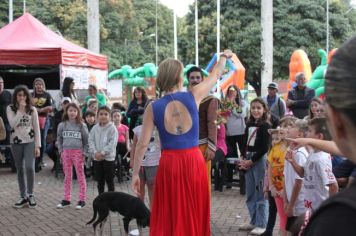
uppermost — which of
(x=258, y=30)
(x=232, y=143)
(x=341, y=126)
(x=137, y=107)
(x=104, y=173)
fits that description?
(x=258, y=30)

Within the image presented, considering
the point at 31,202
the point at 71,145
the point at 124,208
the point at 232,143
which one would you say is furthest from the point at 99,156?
the point at 232,143

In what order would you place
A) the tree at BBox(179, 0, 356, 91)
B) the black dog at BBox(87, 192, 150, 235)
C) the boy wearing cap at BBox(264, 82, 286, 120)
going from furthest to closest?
the tree at BBox(179, 0, 356, 91) → the boy wearing cap at BBox(264, 82, 286, 120) → the black dog at BBox(87, 192, 150, 235)

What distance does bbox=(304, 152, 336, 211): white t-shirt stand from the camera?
397 centimetres

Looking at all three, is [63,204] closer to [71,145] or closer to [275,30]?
[71,145]

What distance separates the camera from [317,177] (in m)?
4.03

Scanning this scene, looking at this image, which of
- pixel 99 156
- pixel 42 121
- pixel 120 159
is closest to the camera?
pixel 99 156

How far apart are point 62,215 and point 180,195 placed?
3.42 meters

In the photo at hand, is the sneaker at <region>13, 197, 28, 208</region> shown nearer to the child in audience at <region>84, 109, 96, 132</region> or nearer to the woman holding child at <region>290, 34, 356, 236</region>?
the child in audience at <region>84, 109, 96, 132</region>

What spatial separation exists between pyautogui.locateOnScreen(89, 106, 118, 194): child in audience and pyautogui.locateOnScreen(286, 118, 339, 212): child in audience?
3.53 m

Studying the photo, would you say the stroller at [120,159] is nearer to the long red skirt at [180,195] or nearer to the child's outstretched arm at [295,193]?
the long red skirt at [180,195]

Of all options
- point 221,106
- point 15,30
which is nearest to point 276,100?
point 221,106

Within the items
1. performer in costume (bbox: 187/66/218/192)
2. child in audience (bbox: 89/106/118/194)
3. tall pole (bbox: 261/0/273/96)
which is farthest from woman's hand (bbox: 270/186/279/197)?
tall pole (bbox: 261/0/273/96)

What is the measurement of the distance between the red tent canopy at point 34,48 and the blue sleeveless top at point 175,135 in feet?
29.1

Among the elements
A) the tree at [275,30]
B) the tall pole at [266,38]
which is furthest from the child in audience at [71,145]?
the tree at [275,30]
